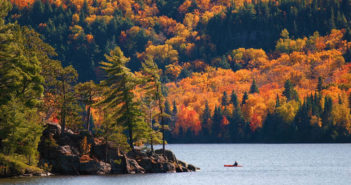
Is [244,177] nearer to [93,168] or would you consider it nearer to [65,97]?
[93,168]

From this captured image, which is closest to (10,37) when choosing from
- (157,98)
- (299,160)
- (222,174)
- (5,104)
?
(5,104)

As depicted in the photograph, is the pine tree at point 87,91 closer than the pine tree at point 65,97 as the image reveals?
No

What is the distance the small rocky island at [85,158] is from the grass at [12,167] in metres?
3.75

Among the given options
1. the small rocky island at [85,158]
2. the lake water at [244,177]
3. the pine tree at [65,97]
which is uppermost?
the pine tree at [65,97]

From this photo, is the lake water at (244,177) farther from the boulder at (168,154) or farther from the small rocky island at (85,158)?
the boulder at (168,154)

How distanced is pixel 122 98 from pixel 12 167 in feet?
62.2

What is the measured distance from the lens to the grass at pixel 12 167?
8394 cm

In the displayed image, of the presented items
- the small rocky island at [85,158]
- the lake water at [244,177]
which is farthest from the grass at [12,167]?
the small rocky island at [85,158]

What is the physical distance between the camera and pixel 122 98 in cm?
9819

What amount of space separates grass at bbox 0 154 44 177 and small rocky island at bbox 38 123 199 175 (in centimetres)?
375

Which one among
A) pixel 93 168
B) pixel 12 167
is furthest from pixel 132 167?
pixel 12 167

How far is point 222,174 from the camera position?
106m

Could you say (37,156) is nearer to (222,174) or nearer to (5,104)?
(5,104)

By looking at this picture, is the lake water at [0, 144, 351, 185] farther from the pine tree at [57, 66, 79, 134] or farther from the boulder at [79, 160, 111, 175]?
the pine tree at [57, 66, 79, 134]
